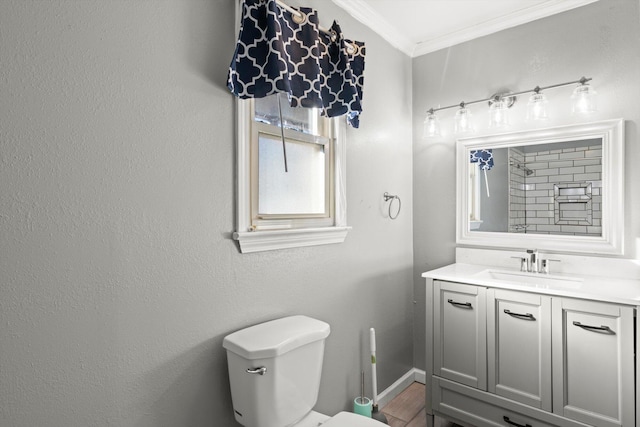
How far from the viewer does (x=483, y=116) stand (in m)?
2.49

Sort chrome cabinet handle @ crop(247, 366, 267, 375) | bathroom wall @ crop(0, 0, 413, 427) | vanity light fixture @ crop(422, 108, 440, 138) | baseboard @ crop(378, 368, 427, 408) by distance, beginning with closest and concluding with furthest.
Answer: bathroom wall @ crop(0, 0, 413, 427) < chrome cabinet handle @ crop(247, 366, 267, 375) < baseboard @ crop(378, 368, 427, 408) < vanity light fixture @ crop(422, 108, 440, 138)

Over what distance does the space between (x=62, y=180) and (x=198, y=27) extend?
30.6 inches

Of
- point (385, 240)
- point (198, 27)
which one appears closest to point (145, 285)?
point (198, 27)

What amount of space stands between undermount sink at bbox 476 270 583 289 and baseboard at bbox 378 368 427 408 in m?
0.80

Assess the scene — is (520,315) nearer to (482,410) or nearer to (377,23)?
(482,410)

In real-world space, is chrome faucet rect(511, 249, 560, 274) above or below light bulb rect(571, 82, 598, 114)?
below

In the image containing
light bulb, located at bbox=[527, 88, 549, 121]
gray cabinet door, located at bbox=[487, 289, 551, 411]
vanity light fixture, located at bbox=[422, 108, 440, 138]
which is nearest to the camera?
gray cabinet door, located at bbox=[487, 289, 551, 411]

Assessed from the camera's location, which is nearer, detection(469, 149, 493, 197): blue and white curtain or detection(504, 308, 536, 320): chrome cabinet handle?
detection(504, 308, 536, 320): chrome cabinet handle

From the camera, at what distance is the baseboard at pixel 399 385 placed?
7.98 ft

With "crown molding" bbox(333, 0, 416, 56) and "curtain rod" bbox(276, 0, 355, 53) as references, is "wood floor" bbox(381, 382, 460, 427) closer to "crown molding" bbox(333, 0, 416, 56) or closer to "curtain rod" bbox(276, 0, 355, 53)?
"curtain rod" bbox(276, 0, 355, 53)

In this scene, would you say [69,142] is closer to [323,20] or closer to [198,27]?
[198,27]

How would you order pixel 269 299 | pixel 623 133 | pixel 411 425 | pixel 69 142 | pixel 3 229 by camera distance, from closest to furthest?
pixel 3 229, pixel 69 142, pixel 269 299, pixel 623 133, pixel 411 425

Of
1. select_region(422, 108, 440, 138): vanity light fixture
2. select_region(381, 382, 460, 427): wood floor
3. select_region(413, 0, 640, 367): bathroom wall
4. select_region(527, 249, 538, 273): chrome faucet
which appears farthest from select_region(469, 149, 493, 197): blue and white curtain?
select_region(381, 382, 460, 427): wood floor

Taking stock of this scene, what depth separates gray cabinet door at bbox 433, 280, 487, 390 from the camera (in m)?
1.98
